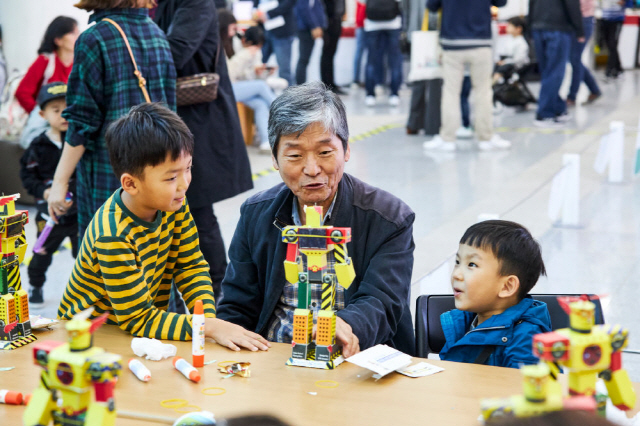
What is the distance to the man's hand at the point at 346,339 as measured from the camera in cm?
203

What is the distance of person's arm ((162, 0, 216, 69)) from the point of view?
11.3 ft

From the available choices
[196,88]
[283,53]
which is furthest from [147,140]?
[283,53]

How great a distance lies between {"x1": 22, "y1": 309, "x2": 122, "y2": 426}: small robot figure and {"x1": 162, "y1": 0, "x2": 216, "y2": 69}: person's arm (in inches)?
89.6

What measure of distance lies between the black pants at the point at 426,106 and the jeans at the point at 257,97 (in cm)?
162

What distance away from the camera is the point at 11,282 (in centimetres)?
209

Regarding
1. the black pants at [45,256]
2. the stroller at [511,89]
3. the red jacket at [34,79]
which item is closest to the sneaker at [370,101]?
the stroller at [511,89]

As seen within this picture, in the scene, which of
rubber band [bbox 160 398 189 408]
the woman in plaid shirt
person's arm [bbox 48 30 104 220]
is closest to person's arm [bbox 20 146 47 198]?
the woman in plaid shirt

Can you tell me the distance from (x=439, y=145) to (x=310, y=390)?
6.46m

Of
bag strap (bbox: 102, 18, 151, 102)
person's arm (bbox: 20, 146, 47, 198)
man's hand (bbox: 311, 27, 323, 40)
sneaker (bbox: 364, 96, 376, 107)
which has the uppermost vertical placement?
bag strap (bbox: 102, 18, 151, 102)

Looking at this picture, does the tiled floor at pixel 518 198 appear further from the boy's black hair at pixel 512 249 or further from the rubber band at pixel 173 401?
the rubber band at pixel 173 401

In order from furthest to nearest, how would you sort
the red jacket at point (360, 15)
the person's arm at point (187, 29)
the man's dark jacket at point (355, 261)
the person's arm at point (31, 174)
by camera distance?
the red jacket at point (360, 15), the person's arm at point (31, 174), the person's arm at point (187, 29), the man's dark jacket at point (355, 261)

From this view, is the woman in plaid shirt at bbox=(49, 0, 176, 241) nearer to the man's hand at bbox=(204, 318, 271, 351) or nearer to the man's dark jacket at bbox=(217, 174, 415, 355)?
the man's dark jacket at bbox=(217, 174, 415, 355)

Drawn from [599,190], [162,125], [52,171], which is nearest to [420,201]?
[599,190]

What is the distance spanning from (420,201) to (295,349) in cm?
432
